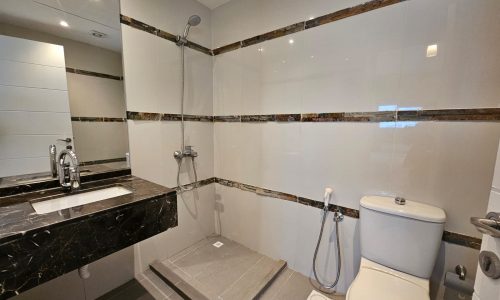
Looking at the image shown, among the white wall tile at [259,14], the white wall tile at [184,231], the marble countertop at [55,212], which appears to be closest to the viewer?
the marble countertop at [55,212]

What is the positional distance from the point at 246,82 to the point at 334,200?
4.09 feet

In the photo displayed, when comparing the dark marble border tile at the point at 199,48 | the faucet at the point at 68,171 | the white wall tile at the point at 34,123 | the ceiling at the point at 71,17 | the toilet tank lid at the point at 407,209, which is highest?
the dark marble border tile at the point at 199,48

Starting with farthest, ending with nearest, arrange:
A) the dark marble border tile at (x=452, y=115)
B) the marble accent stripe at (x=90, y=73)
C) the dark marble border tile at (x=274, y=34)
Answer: the dark marble border tile at (x=274, y=34)
the marble accent stripe at (x=90, y=73)
the dark marble border tile at (x=452, y=115)

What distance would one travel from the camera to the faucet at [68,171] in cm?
124

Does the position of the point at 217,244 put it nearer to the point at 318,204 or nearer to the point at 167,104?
the point at 318,204

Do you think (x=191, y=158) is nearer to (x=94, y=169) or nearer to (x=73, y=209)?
(x=94, y=169)

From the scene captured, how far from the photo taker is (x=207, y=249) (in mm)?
2055

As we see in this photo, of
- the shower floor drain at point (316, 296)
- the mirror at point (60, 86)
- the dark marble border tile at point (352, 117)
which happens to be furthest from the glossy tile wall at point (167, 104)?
the shower floor drain at point (316, 296)

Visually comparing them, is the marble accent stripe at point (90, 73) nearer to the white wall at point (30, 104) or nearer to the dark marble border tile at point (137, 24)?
the white wall at point (30, 104)

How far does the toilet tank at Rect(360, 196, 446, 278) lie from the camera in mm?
1089

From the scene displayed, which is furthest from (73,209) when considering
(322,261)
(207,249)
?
(322,261)

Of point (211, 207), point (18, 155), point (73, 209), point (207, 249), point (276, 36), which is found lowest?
point (207, 249)

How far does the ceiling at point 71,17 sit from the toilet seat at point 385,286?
2.13m

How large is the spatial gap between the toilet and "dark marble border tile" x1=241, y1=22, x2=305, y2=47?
1.32 m
